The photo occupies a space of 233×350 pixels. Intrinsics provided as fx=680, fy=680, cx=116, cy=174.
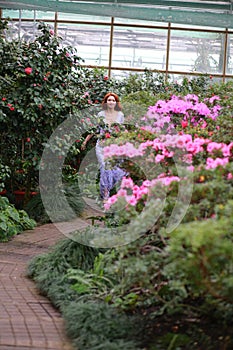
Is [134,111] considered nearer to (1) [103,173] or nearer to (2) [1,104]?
(1) [103,173]

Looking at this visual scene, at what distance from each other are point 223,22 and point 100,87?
3754mm

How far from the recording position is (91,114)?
331 inches

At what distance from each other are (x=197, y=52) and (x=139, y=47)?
130cm

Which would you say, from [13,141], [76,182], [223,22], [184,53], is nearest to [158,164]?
[13,141]

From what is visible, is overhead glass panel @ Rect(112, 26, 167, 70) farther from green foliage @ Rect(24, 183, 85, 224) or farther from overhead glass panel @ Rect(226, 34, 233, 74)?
green foliage @ Rect(24, 183, 85, 224)

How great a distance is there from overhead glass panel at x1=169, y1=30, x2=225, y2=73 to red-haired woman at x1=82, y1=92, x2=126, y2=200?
732 centimetres

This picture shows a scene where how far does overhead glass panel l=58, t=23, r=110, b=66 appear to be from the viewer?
15.3 metres

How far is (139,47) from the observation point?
50.2 feet

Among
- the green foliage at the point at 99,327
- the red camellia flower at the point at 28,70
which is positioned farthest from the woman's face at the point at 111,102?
the green foliage at the point at 99,327

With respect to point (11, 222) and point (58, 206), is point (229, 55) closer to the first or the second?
point (58, 206)

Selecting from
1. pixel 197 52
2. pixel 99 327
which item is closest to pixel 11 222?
pixel 99 327

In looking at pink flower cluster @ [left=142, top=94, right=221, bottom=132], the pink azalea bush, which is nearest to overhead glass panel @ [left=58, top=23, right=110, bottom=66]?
pink flower cluster @ [left=142, top=94, right=221, bottom=132]

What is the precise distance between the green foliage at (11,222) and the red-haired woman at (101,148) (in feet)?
2.98

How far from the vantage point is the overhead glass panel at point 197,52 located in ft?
49.8
